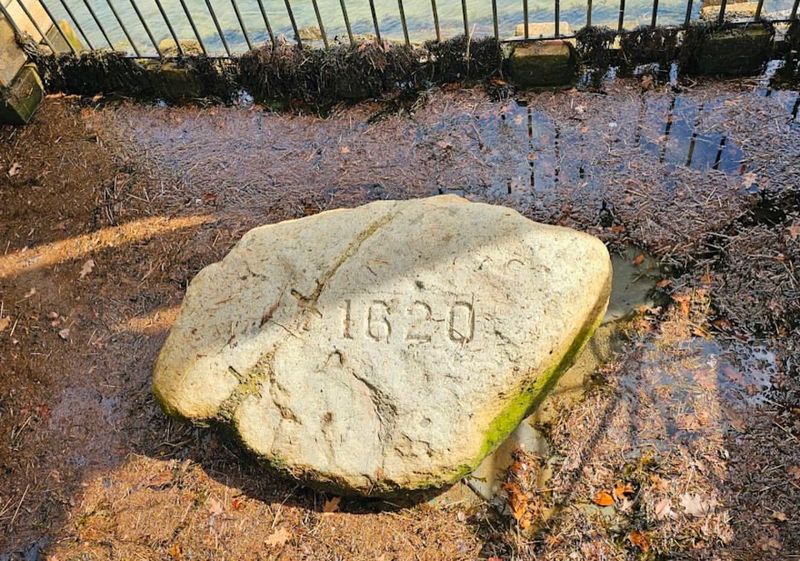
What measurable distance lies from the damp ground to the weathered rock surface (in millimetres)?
392

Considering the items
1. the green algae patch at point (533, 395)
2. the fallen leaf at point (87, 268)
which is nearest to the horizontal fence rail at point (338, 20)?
the fallen leaf at point (87, 268)

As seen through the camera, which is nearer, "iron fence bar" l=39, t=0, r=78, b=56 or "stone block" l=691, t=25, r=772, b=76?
"stone block" l=691, t=25, r=772, b=76

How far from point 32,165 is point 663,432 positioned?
556 centimetres

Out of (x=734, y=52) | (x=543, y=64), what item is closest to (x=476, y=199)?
(x=543, y=64)

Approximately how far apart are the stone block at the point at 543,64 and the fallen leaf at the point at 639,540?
3.72 metres

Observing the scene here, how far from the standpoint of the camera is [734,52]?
194 inches

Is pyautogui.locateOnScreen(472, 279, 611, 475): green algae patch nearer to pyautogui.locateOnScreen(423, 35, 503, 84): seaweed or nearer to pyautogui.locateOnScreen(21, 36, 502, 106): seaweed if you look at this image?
pyautogui.locateOnScreen(423, 35, 503, 84): seaweed

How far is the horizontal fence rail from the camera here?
533cm

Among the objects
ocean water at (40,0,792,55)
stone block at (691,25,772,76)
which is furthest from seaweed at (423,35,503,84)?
stone block at (691,25,772,76)

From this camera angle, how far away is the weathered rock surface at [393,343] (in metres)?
2.99

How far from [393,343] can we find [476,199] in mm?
1780

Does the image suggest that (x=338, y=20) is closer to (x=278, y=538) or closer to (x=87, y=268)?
(x=87, y=268)

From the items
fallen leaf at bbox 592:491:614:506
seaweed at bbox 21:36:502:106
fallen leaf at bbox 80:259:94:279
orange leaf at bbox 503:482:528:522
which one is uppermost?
seaweed at bbox 21:36:502:106

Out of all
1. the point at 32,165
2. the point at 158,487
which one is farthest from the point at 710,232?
the point at 32,165
